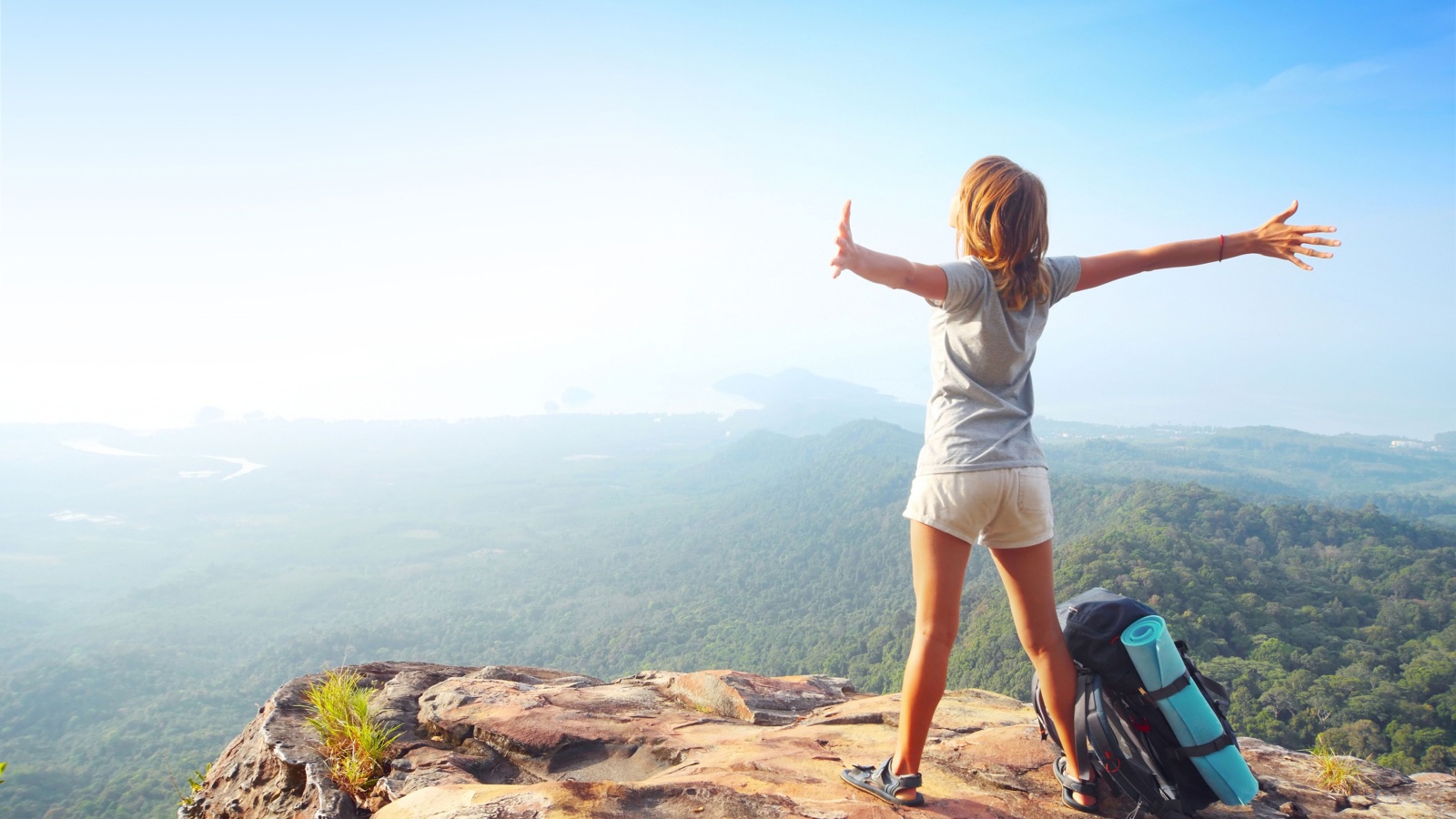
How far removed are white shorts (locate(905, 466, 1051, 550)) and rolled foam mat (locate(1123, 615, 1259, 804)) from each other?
0.69 metres

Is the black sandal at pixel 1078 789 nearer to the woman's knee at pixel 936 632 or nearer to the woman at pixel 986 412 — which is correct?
the woman at pixel 986 412

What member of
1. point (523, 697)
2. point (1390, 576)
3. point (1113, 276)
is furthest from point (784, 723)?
point (1390, 576)

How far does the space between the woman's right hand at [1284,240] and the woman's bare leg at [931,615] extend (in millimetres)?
1926

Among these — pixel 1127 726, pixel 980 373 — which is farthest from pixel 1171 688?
pixel 980 373

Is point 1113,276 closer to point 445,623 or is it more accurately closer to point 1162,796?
point 1162,796

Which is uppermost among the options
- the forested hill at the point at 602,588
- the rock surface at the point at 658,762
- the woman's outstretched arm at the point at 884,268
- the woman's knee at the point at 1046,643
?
the woman's outstretched arm at the point at 884,268

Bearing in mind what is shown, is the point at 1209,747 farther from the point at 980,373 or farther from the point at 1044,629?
the point at 980,373

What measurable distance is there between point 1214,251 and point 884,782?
2.76m

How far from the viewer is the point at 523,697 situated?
517 cm

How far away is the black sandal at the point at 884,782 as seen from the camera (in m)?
3.11

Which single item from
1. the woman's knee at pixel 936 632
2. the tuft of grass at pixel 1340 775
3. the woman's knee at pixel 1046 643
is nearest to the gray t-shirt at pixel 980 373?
the woman's knee at pixel 936 632

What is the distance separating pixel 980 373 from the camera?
2816mm

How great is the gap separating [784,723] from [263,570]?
136 meters

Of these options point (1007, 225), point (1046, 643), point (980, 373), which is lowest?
point (1046, 643)
